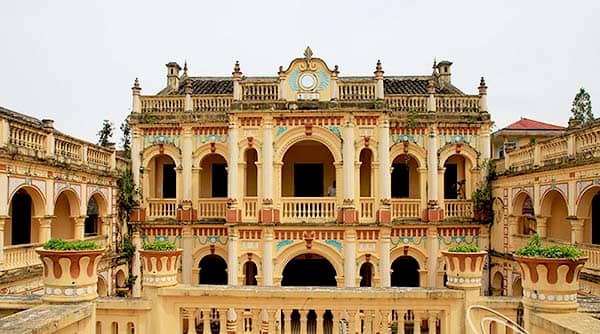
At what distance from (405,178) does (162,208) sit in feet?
30.5

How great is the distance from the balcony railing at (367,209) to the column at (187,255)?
20.3 ft

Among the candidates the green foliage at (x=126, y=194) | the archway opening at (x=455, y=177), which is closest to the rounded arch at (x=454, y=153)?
the archway opening at (x=455, y=177)

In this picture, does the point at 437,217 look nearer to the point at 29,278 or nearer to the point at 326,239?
the point at 326,239

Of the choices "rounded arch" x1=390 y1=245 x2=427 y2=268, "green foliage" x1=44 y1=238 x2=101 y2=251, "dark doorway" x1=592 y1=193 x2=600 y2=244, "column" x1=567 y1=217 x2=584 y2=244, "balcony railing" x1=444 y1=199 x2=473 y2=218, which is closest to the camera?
"green foliage" x1=44 y1=238 x2=101 y2=251

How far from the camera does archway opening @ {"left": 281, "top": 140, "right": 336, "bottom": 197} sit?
20516 millimetres

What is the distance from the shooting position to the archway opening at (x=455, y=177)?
19.4 meters

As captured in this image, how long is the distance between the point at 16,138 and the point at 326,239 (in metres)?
9.61

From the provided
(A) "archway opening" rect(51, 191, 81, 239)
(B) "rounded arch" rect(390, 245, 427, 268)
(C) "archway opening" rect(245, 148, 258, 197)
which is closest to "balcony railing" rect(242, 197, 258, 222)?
(C) "archway opening" rect(245, 148, 258, 197)

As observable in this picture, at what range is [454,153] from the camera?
18.5m

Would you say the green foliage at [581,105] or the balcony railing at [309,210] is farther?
the green foliage at [581,105]

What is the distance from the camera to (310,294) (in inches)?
242

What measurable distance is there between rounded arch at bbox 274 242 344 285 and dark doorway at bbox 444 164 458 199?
18.2 ft

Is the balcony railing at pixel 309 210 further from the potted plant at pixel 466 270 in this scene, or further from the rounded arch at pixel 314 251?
the potted plant at pixel 466 270

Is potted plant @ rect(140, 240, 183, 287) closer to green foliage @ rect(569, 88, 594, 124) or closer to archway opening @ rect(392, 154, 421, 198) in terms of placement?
archway opening @ rect(392, 154, 421, 198)
